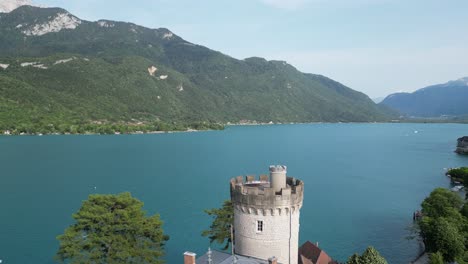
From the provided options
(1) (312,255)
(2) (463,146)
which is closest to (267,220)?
(1) (312,255)

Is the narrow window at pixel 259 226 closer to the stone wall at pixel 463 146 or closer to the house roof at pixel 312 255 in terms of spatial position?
the house roof at pixel 312 255

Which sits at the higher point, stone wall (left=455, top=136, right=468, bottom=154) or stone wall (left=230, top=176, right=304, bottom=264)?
stone wall (left=230, top=176, right=304, bottom=264)

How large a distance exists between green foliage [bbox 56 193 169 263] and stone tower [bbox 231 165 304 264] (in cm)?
1006

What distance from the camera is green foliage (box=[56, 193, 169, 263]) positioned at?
26.8 metres

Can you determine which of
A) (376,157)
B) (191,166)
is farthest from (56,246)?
(376,157)

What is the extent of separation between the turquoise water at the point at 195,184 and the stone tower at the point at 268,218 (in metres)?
24.1

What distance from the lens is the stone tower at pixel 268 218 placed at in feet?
65.7

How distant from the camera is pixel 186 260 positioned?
18344 mm

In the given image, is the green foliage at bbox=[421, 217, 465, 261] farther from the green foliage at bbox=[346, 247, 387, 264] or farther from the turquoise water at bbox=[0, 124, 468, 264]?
the green foliage at bbox=[346, 247, 387, 264]

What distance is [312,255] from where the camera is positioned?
107ft

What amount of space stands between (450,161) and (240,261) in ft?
441

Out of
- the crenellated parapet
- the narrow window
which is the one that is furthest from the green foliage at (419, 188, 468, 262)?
the narrow window

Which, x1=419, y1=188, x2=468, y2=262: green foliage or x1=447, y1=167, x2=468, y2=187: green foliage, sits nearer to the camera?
x1=419, y1=188, x2=468, y2=262: green foliage

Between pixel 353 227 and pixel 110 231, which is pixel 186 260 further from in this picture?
pixel 353 227
